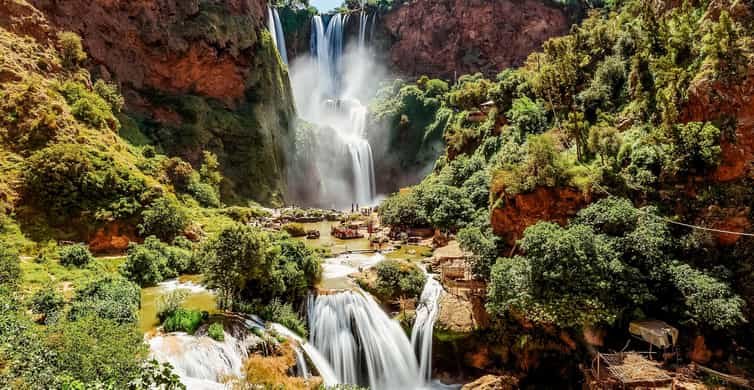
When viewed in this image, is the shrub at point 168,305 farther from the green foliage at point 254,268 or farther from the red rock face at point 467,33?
the red rock face at point 467,33

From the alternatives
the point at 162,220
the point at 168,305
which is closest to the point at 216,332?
the point at 168,305

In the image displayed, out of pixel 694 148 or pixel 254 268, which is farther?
pixel 694 148

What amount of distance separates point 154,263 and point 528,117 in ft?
80.4

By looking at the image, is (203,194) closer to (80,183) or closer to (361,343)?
(80,183)

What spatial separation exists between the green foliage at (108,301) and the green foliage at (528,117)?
24596mm

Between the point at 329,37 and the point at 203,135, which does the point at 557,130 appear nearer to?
the point at 203,135

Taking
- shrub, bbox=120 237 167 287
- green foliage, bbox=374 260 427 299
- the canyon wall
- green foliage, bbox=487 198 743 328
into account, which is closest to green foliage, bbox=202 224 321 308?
green foliage, bbox=374 260 427 299

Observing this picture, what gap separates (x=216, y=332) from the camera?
1407 cm

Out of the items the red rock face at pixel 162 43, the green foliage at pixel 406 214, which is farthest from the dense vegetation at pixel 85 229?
the green foliage at pixel 406 214

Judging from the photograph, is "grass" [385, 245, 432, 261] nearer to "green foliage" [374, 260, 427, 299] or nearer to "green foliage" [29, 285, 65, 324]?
"green foliage" [374, 260, 427, 299]

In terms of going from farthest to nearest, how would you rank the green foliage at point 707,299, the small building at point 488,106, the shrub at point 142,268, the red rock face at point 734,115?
the small building at point 488,106
the shrub at point 142,268
the red rock face at point 734,115
the green foliage at point 707,299

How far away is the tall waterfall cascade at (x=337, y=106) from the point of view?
5434cm

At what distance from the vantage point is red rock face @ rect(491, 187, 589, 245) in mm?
18797

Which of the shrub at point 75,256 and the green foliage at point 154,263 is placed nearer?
the shrub at point 75,256
